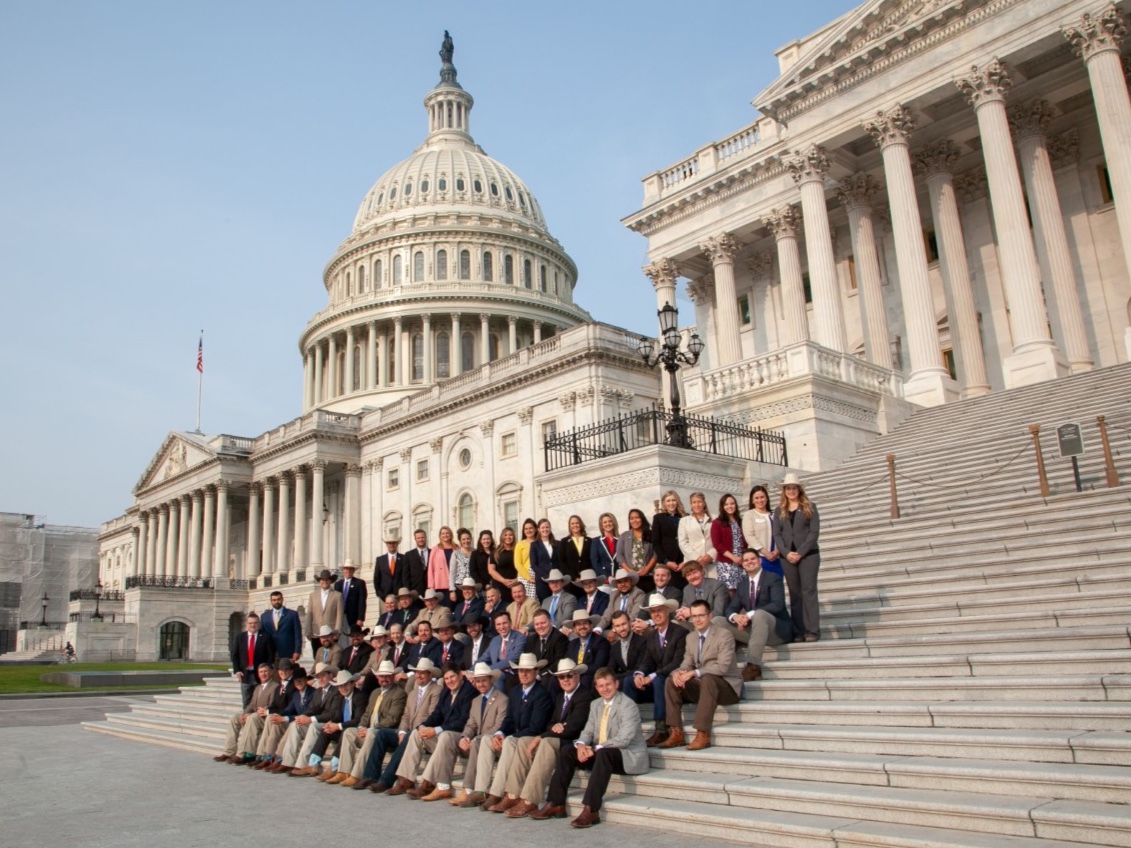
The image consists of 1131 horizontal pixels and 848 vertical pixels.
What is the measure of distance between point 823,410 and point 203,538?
212 ft

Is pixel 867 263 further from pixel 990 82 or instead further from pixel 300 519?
pixel 300 519

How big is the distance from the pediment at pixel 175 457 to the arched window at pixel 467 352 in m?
21.8

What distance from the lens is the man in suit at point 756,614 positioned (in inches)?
434

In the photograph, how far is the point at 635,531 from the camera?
13406mm

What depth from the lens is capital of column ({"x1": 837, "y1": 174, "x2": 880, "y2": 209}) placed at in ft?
106

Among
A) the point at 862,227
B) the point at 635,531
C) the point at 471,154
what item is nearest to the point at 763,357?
the point at 862,227

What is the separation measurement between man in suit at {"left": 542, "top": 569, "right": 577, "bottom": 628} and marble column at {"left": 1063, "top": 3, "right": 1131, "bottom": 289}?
59.0ft

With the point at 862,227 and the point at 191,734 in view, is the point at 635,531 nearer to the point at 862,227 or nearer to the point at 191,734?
the point at 191,734

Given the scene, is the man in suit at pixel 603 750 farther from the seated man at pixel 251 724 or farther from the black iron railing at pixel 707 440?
the black iron railing at pixel 707 440

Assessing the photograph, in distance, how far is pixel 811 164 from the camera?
100ft

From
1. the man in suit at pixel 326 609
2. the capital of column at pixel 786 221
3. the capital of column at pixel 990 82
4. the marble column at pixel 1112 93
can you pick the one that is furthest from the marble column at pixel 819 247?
the man in suit at pixel 326 609

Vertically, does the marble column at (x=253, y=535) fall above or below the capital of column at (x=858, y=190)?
below

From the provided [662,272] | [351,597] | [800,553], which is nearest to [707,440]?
[351,597]

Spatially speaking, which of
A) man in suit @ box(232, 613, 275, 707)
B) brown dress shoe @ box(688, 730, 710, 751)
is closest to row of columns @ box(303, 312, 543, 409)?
man in suit @ box(232, 613, 275, 707)
